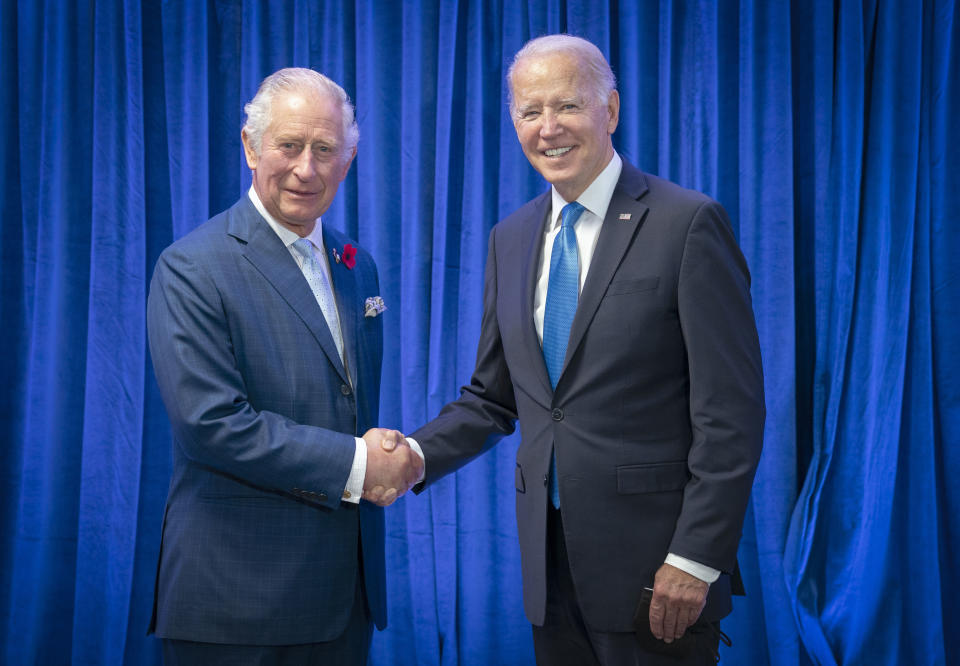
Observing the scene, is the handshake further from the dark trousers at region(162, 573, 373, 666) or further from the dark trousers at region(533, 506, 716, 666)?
the dark trousers at region(533, 506, 716, 666)

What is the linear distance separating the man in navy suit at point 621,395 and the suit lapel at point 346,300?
378mm

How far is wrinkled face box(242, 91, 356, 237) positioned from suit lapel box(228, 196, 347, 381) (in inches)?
2.9

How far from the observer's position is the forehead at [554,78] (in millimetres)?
1688

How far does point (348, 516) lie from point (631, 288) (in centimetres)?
81

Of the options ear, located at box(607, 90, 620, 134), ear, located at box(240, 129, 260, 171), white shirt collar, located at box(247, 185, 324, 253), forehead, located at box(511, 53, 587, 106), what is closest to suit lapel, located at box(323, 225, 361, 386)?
white shirt collar, located at box(247, 185, 324, 253)

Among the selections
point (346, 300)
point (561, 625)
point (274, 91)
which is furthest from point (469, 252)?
point (561, 625)

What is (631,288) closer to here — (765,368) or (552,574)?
(552,574)

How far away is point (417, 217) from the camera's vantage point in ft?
10.3

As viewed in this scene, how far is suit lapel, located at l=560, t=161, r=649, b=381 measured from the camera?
157 cm

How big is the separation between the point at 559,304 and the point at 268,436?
0.68 meters

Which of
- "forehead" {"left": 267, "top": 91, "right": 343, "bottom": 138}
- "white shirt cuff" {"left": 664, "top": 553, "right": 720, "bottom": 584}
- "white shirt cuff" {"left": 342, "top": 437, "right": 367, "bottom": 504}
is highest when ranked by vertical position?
"forehead" {"left": 267, "top": 91, "right": 343, "bottom": 138}

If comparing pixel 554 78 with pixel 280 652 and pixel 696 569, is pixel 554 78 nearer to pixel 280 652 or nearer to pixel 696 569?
pixel 696 569

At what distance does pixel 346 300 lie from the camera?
1.87 metres

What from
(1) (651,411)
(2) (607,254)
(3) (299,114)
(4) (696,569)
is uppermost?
(3) (299,114)
